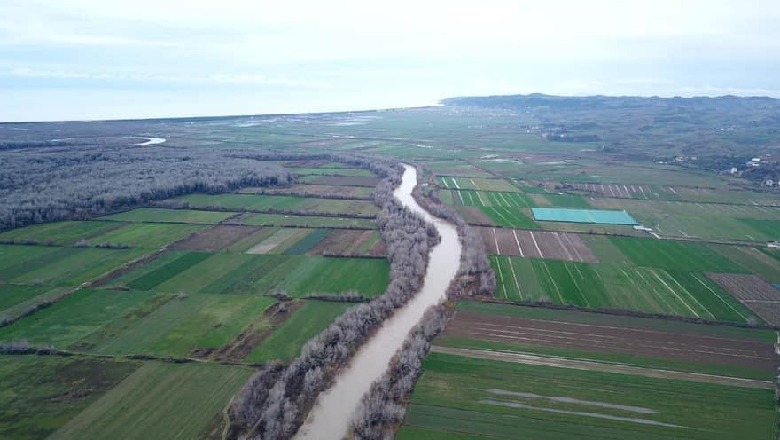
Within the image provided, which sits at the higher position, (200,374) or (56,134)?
(56,134)

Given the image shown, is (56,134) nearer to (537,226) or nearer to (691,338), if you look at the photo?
(537,226)

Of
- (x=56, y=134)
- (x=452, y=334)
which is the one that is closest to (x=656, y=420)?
(x=452, y=334)

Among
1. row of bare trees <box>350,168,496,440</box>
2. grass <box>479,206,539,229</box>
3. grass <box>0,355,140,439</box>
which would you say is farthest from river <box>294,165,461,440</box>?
grass <box>0,355,140,439</box>

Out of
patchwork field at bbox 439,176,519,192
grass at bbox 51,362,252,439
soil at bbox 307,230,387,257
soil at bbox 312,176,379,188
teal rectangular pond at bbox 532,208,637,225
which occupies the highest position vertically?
soil at bbox 312,176,379,188

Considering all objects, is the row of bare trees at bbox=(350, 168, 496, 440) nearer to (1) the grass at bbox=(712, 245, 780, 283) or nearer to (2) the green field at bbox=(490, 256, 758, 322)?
(2) the green field at bbox=(490, 256, 758, 322)

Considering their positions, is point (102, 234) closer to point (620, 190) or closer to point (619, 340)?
point (619, 340)
